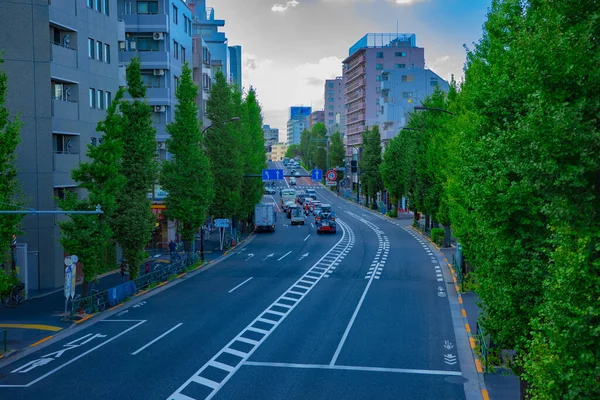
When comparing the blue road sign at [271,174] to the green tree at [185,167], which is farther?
the blue road sign at [271,174]

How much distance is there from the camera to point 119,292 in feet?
102

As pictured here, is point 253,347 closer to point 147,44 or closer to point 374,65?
point 147,44

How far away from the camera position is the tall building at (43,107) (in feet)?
112

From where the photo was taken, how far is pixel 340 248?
5188 centimetres

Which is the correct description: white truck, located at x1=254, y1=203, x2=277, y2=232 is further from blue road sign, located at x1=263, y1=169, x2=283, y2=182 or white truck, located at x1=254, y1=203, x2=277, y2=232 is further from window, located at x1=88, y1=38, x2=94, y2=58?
window, located at x1=88, y1=38, x2=94, y2=58

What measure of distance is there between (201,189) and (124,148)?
1062 centimetres

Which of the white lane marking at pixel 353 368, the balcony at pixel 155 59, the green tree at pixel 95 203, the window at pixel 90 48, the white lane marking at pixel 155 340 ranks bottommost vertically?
the white lane marking at pixel 155 340

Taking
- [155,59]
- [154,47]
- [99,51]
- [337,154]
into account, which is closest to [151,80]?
[155,59]

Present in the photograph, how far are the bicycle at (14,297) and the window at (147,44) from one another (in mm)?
30912

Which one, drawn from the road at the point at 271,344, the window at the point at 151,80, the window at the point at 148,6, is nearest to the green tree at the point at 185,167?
the road at the point at 271,344

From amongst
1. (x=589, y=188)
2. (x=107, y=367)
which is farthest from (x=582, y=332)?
(x=107, y=367)

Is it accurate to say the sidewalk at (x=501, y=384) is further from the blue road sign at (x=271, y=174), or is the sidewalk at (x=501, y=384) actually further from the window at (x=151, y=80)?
the window at (x=151, y=80)

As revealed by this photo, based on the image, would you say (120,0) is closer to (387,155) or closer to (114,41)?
(114,41)

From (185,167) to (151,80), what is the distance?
680 inches
